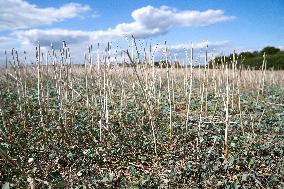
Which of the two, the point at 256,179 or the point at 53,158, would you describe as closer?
the point at 256,179

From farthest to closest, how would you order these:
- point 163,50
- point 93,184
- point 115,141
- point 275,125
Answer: point 275,125 → point 163,50 → point 115,141 → point 93,184

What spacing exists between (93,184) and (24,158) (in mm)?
1500

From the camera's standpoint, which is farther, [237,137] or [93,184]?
[237,137]

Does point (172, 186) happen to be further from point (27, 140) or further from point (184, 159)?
point (27, 140)

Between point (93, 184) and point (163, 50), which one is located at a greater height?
point (163, 50)

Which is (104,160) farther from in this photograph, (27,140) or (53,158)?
(27,140)

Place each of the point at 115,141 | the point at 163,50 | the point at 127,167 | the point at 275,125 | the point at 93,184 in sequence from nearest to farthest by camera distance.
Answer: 1. the point at 93,184
2. the point at 127,167
3. the point at 115,141
4. the point at 163,50
5. the point at 275,125

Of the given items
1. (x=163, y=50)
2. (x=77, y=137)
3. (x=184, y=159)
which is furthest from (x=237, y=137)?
(x=77, y=137)

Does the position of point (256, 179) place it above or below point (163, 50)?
below

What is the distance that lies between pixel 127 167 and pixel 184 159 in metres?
0.94

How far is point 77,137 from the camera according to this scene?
18.7ft

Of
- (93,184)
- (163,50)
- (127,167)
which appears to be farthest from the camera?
(163,50)

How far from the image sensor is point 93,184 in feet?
13.2

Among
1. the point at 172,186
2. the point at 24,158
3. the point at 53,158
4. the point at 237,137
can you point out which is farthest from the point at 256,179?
the point at 24,158
